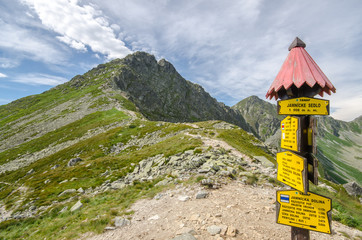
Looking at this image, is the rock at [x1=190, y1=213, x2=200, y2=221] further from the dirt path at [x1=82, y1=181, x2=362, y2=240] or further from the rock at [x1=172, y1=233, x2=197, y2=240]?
the rock at [x1=172, y1=233, x2=197, y2=240]

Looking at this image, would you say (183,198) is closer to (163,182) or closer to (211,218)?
(211,218)

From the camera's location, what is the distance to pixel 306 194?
4418mm

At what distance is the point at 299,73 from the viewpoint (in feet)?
14.8

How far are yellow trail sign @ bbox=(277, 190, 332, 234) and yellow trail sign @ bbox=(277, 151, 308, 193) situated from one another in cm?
30

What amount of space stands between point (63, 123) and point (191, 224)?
80.8 meters

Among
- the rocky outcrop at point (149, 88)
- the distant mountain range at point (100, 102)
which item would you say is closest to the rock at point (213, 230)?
the distant mountain range at point (100, 102)

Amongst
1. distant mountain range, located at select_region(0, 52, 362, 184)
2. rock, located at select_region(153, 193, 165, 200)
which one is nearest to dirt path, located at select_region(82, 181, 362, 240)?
rock, located at select_region(153, 193, 165, 200)

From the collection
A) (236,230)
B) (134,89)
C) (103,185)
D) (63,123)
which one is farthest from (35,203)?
(134,89)

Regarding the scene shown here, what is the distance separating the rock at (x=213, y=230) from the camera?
6867mm

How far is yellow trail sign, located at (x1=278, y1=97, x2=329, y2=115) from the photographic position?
422 cm

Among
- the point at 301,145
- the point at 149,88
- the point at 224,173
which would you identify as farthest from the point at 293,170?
the point at 149,88

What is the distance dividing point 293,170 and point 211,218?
5.00 meters

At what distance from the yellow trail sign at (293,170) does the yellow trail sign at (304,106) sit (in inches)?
47.6

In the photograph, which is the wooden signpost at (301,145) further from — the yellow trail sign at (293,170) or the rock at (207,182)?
the rock at (207,182)
